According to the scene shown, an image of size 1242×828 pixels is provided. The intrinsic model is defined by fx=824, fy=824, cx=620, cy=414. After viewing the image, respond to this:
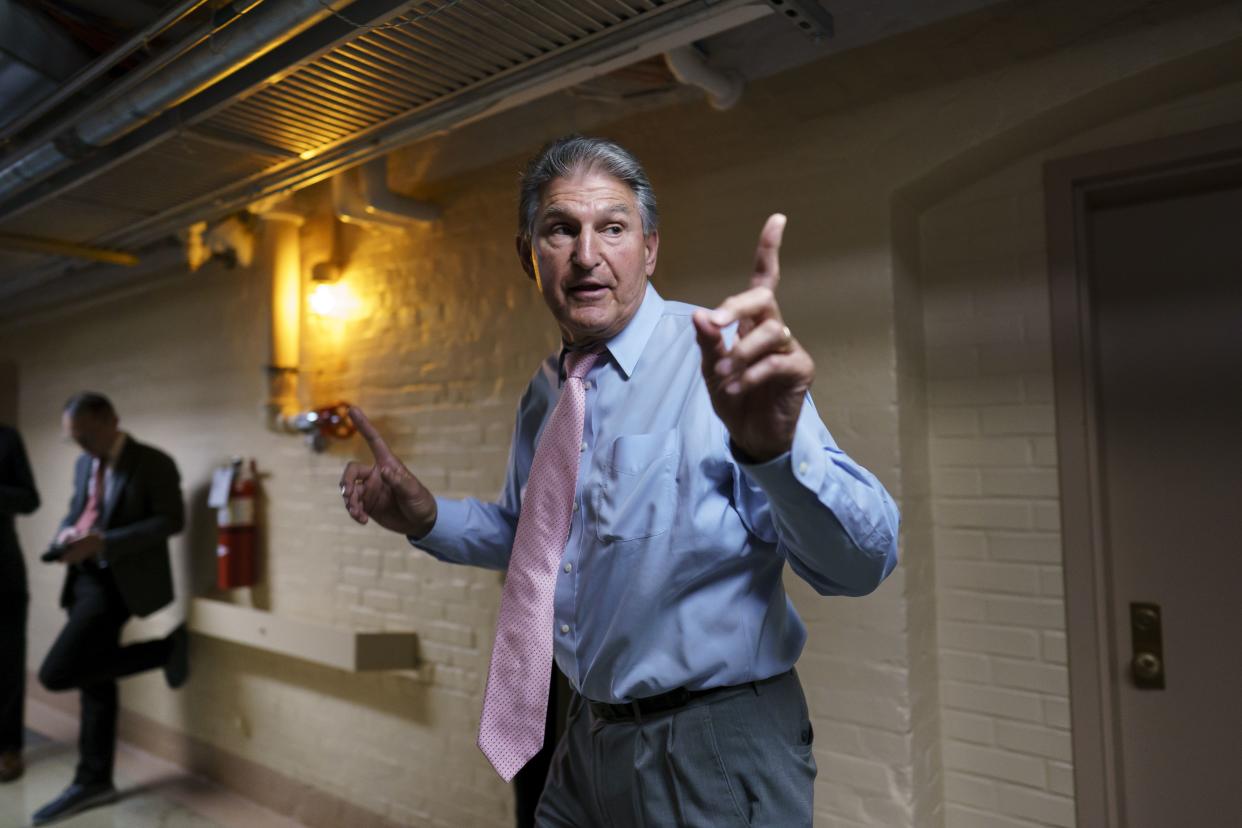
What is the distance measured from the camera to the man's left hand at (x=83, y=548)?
12.0 ft

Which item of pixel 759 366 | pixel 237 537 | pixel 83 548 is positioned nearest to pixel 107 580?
pixel 83 548

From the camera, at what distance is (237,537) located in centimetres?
389

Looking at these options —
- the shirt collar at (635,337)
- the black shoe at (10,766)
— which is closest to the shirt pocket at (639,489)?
the shirt collar at (635,337)

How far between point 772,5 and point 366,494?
4.60 feet

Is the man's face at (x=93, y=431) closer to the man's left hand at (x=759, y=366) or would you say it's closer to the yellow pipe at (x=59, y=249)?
the yellow pipe at (x=59, y=249)

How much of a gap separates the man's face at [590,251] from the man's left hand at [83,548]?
128 inches

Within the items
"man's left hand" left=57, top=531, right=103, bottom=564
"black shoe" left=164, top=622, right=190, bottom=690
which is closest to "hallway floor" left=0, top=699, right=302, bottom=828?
"black shoe" left=164, top=622, right=190, bottom=690

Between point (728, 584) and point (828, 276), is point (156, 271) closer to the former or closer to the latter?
point (828, 276)

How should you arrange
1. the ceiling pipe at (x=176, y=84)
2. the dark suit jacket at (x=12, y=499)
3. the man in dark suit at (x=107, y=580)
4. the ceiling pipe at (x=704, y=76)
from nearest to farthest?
1. the ceiling pipe at (x=176, y=84)
2. the ceiling pipe at (x=704, y=76)
3. the man in dark suit at (x=107, y=580)
4. the dark suit jacket at (x=12, y=499)

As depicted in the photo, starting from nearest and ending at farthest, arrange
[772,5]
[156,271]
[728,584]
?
[728,584], [772,5], [156,271]

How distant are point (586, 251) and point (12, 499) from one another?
3.92 meters

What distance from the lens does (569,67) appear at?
2.09 meters

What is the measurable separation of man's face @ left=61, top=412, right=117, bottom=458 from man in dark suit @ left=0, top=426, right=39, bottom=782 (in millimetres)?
325

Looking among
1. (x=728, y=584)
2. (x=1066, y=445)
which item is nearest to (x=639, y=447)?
(x=728, y=584)
